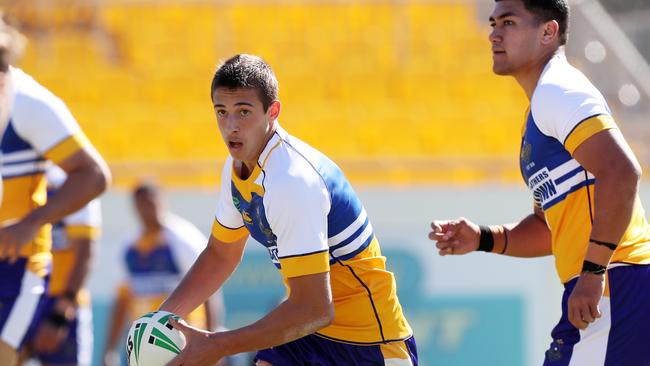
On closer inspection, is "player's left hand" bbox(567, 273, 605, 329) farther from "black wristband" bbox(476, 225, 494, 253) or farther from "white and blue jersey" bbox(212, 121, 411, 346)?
"black wristband" bbox(476, 225, 494, 253)

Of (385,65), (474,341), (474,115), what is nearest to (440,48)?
(385,65)

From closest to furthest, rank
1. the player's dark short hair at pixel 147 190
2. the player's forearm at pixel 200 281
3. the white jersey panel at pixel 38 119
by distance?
the player's forearm at pixel 200 281
the white jersey panel at pixel 38 119
the player's dark short hair at pixel 147 190

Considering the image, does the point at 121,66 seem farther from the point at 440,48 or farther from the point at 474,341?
the point at 474,341

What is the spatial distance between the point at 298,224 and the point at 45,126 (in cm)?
209

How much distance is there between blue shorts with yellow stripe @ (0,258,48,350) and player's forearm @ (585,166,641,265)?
10.7 ft

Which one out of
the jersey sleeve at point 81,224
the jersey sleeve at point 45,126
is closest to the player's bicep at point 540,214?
the jersey sleeve at point 45,126

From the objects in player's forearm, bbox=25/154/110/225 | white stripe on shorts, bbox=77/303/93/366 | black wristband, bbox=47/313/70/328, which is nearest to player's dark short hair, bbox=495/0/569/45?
player's forearm, bbox=25/154/110/225

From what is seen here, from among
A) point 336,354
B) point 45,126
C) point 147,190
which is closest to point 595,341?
point 336,354

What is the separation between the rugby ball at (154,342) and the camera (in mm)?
4344

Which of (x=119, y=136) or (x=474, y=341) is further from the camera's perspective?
(x=119, y=136)

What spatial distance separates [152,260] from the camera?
10031mm

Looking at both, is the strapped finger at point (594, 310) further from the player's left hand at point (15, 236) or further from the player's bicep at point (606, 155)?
the player's left hand at point (15, 236)

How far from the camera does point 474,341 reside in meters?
11.3

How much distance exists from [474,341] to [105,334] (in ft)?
12.4
